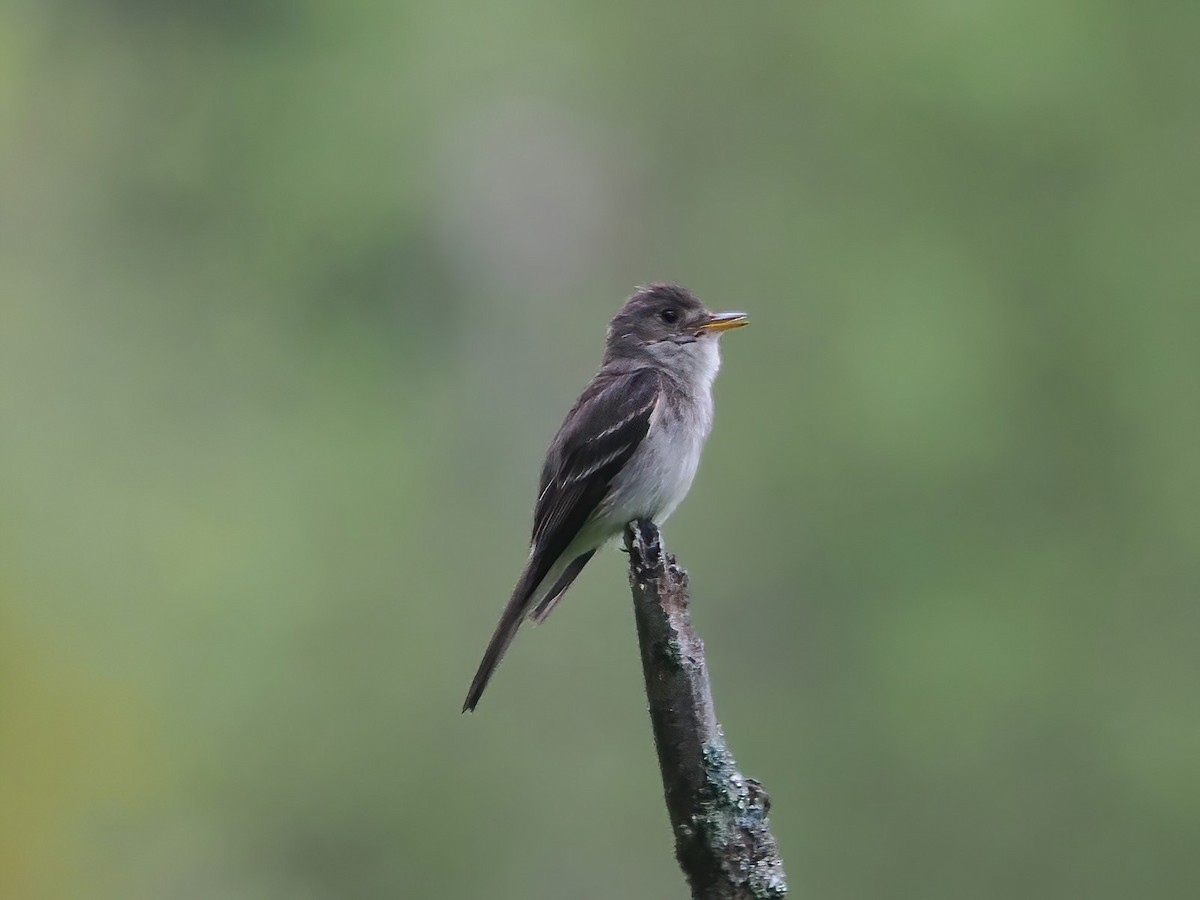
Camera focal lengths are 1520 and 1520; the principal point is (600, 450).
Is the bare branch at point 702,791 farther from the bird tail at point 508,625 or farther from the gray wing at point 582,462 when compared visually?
the gray wing at point 582,462

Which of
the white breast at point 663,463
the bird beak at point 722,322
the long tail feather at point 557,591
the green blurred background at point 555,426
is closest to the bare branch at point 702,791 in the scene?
the long tail feather at point 557,591

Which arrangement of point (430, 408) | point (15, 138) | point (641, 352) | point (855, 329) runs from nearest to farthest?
point (641, 352) < point (855, 329) < point (430, 408) < point (15, 138)

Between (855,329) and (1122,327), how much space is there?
1.82m

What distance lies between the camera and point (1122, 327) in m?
10.3

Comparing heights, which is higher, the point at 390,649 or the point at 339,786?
the point at 390,649

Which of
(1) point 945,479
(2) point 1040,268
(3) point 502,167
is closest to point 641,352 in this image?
(1) point 945,479

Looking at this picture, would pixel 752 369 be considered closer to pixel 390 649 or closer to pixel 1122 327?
pixel 1122 327

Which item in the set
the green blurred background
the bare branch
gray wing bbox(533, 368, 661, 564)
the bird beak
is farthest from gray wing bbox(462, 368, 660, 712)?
the green blurred background

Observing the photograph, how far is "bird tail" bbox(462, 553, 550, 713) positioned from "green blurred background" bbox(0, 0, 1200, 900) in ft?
14.9

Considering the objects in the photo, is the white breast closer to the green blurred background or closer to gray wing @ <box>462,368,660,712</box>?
gray wing @ <box>462,368,660,712</box>

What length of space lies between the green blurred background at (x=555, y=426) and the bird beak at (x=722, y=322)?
4.11 metres

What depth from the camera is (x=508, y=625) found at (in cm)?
479

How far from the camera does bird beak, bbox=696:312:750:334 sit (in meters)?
Answer: 6.11

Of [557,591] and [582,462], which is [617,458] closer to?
[582,462]
